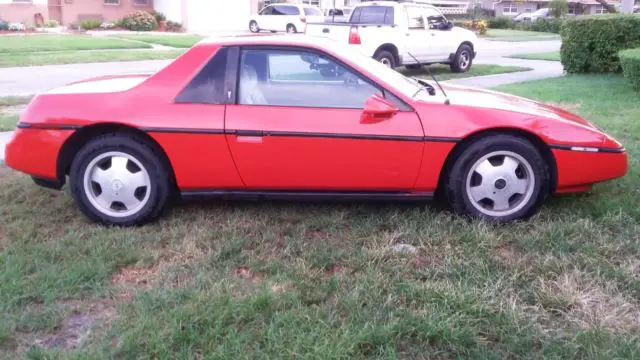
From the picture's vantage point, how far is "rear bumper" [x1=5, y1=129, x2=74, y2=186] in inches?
177

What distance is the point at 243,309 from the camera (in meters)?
3.27

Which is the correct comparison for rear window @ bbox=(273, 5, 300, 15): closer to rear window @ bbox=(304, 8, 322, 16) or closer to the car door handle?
rear window @ bbox=(304, 8, 322, 16)

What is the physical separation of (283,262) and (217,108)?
1196mm

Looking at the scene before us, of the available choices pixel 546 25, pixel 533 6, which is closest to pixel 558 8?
pixel 546 25

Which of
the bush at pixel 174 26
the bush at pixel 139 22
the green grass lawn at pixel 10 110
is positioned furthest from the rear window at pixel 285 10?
the green grass lawn at pixel 10 110

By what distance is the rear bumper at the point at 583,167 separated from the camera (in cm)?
446

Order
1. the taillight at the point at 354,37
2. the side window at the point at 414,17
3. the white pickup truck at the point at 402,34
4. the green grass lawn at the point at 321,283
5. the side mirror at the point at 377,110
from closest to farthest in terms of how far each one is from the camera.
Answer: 1. the green grass lawn at the point at 321,283
2. the side mirror at the point at 377,110
3. the taillight at the point at 354,37
4. the white pickup truck at the point at 402,34
5. the side window at the point at 414,17

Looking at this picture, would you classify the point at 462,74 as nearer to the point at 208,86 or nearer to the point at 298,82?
the point at 298,82

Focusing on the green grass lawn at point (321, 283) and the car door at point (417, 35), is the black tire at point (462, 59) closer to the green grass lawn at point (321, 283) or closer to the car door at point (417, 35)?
the car door at point (417, 35)

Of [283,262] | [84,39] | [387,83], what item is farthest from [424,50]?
[84,39]

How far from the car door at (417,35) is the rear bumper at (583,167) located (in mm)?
10284

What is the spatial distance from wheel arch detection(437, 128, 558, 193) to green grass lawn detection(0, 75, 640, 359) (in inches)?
13.0

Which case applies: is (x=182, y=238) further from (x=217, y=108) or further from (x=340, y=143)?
(x=340, y=143)

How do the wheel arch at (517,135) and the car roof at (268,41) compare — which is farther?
the car roof at (268,41)
